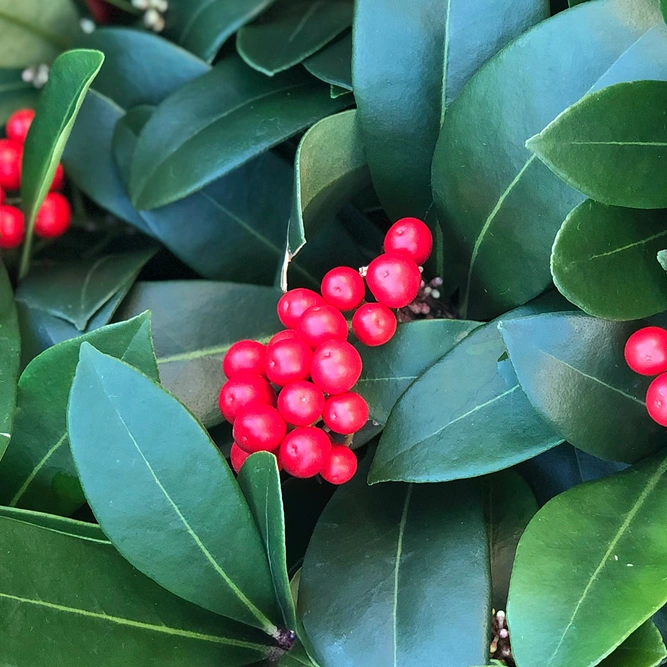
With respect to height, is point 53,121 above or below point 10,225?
above

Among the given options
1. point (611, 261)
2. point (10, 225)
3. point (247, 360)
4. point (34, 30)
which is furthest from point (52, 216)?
point (611, 261)

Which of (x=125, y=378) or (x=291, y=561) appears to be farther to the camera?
(x=291, y=561)

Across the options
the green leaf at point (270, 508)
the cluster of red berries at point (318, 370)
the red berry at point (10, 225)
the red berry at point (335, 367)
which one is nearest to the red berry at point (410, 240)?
the cluster of red berries at point (318, 370)

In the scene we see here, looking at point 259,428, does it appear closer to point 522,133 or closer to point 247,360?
point 247,360

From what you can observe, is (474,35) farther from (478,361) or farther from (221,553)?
(221,553)

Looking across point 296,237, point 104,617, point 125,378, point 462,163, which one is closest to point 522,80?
point 462,163

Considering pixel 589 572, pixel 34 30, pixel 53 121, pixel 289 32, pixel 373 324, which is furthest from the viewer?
pixel 34 30

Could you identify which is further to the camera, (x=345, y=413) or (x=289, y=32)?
(x=289, y=32)
